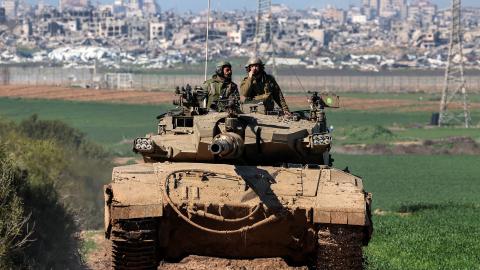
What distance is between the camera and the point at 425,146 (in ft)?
239

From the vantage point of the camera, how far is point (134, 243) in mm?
16531

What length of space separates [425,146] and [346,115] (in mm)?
23492

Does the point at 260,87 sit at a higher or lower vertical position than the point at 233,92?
higher

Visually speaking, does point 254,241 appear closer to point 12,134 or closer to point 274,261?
point 274,261

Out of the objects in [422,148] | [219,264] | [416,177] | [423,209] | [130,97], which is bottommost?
[130,97]

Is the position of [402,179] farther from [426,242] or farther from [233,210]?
[233,210]

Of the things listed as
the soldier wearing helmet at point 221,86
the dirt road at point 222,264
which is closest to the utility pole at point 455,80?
the dirt road at point 222,264

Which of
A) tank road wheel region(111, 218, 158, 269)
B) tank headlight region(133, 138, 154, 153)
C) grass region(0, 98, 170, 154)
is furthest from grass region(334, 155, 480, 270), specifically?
grass region(0, 98, 170, 154)

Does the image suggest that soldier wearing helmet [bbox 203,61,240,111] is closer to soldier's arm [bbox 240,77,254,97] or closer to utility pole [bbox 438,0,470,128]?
soldier's arm [bbox 240,77,254,97]

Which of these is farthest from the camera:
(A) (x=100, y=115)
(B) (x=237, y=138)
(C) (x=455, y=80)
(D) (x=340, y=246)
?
(A) (x=100, y=115)

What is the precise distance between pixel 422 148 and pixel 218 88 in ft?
171

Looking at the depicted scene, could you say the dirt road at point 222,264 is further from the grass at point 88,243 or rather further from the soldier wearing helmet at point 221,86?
the grass at point 88,243

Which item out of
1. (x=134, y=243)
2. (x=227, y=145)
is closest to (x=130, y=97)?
(x=227, y=145)

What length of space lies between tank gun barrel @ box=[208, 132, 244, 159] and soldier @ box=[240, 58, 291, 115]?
9.11 feet
